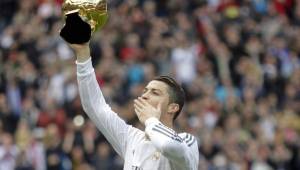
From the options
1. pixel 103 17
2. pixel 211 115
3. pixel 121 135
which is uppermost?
pixel 103 17

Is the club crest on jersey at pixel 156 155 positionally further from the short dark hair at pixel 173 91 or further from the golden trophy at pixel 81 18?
the golden trophy at pixel 81 18

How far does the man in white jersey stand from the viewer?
8.02 m

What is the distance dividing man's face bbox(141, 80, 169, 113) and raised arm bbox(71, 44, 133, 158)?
0.29 metres

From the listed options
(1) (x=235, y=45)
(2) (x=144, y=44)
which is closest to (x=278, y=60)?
(1) (x=235, y=45)

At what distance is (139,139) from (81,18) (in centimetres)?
107

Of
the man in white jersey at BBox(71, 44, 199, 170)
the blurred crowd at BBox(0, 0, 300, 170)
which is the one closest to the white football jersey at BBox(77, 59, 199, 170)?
the man in white jersey at BBox(71, 44, 199, 170)

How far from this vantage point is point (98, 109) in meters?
8.42

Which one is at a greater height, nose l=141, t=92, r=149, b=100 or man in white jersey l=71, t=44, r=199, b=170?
nose l=141, t=92, r=149, b=100

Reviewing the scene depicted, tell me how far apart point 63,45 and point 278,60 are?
14.3 feet

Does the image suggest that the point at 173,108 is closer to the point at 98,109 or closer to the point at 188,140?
the point at 188,140

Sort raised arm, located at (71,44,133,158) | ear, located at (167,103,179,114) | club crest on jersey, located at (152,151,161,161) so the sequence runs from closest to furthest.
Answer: raised arm, located at (71,44,133,158)
club crest on jersey, located at (152,151,161,161)
ear, located at (167,103,179,114)

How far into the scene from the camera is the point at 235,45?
874 inches

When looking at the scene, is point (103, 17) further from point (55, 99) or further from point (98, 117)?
point (55, 99)

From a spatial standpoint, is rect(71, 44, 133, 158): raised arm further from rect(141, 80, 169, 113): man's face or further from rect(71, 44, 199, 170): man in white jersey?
rect(141, 80, 169, 113): man's face
